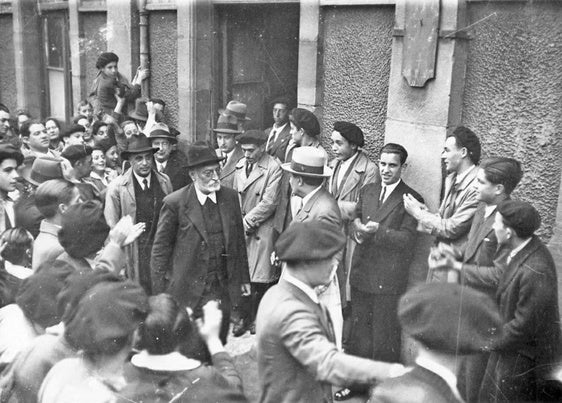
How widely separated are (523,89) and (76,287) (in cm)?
365

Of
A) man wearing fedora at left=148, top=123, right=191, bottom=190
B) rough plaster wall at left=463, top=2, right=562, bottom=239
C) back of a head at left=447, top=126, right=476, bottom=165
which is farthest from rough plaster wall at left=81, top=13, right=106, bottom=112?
back of a head at left=447, top=126, right=476, bottom=165

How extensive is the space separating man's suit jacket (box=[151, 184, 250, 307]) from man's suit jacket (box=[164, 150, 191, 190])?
1.66 m

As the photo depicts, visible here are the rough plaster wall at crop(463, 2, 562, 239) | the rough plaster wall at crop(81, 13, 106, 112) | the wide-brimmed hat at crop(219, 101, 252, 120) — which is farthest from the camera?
the rough plaster wall at crop(81, 13, 106, 112)

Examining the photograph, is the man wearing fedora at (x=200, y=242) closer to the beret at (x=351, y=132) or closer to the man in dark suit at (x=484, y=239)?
the beret at (x=351, y=132)

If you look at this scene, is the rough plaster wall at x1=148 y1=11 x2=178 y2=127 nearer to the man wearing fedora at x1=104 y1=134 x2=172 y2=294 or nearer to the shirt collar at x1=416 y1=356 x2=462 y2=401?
the man wearing fedora at x1=104 y1=134 x2=172 y2=294

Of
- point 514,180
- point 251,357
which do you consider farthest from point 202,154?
point 514,180

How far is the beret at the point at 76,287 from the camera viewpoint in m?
2.79

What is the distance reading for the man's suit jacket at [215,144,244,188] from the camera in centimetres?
646

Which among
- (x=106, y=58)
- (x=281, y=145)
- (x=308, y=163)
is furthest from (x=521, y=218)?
(x=106, y=58)

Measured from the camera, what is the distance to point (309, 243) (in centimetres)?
292

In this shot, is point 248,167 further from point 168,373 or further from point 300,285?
point 168,373

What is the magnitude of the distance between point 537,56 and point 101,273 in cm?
360

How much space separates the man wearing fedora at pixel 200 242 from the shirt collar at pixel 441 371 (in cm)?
284

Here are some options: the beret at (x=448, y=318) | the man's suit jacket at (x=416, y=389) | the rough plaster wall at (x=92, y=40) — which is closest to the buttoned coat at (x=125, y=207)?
the beret at (x=448, y=318)
